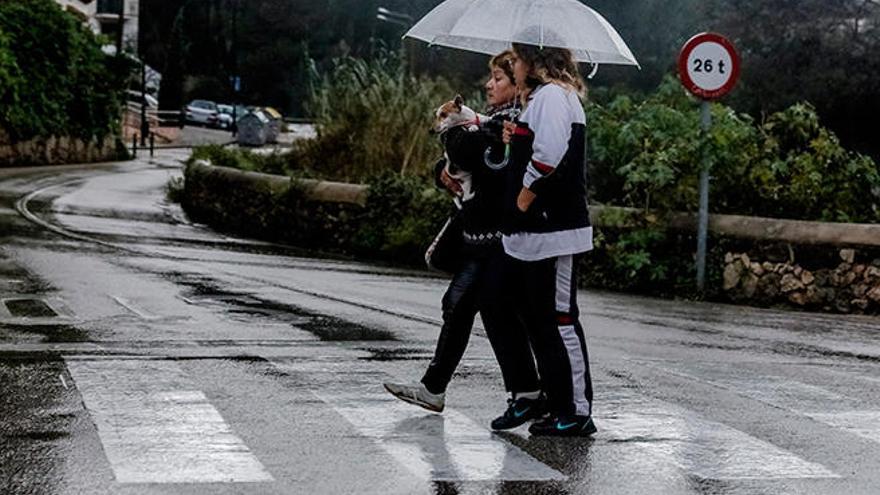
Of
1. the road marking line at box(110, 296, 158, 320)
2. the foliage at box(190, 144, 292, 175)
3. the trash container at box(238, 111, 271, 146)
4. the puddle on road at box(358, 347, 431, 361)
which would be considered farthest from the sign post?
the trash container at box(238, 111, 271, 146)

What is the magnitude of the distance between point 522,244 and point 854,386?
2.82 metres

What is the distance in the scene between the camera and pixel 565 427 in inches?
260

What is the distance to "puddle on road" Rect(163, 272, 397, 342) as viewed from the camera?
32.9 feet

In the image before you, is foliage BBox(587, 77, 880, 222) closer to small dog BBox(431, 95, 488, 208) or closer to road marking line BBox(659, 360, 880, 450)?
road marking line BBox(659, 360, 880, 450)

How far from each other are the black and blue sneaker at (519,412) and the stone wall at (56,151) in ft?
126

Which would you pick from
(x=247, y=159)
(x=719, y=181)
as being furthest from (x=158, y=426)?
(x=247, y=159)

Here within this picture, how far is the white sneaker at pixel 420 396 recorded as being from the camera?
6930 millimetres

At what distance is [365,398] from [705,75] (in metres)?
8.15

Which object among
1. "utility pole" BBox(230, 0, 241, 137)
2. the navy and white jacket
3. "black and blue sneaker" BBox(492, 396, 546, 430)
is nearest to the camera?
the navy and white jacket

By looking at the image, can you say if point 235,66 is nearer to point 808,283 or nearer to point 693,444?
point 808,283

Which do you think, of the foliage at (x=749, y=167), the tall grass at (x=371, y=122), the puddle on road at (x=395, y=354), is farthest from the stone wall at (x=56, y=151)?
the puddle on road at (x=395, y=354)

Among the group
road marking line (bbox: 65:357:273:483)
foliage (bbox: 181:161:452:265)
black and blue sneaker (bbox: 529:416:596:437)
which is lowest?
foliage (bbox: 181:161:452:265)

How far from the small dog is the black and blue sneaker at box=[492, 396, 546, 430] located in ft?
2.94

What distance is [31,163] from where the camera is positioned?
4516cm
